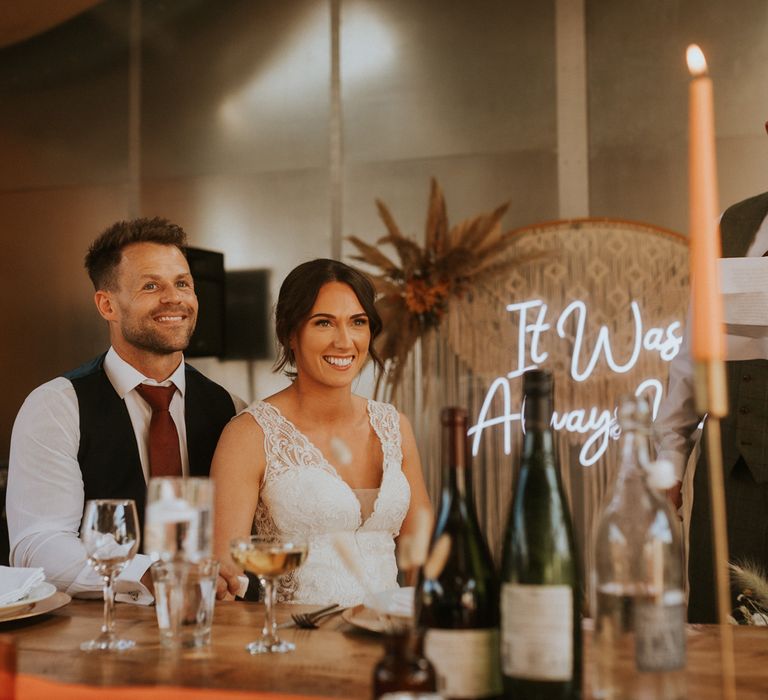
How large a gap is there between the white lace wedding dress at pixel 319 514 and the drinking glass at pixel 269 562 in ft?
3.30

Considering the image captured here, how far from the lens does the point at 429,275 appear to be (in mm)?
4527

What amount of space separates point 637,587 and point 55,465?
1859 millimetres

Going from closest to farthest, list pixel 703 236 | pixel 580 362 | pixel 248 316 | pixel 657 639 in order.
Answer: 1. pixel 703 236
2. pixel 657 639
3. pixel 580 362
4. pixel 248 316

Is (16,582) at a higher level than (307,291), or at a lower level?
lower

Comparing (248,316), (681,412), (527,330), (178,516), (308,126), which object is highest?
(308,126)

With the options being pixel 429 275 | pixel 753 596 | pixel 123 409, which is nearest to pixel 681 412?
pixel 753 596

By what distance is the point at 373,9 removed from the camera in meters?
5.11

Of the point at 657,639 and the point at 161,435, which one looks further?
the point at 161,435

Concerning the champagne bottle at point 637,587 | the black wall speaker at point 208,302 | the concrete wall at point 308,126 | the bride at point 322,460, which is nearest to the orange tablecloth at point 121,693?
the champagne bottle at point 637,587

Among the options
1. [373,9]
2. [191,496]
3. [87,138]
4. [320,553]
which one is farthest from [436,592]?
[87,138]

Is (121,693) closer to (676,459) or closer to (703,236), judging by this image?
(703,236)

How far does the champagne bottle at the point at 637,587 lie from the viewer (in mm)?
909

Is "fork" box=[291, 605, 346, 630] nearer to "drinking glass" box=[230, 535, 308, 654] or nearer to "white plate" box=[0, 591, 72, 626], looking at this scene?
"drinking glass" box=[230, 535, 308, 654]

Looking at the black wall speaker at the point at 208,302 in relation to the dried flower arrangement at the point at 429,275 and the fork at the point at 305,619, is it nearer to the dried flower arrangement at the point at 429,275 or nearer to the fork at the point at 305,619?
the dried flower arrangement at the point at 429,275
